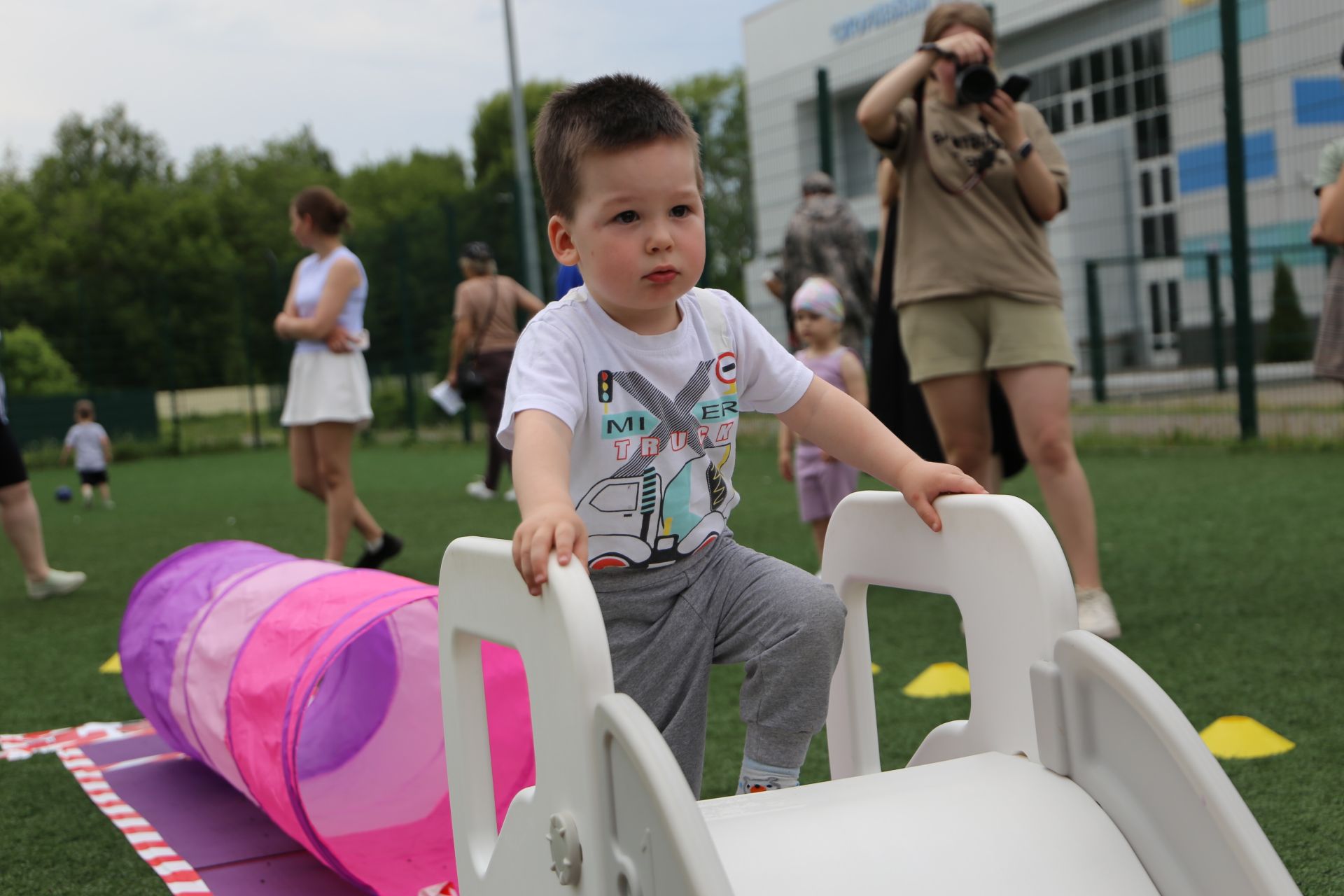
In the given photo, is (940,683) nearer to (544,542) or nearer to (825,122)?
(544,542)

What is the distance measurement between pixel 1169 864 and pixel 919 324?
92.8 inches

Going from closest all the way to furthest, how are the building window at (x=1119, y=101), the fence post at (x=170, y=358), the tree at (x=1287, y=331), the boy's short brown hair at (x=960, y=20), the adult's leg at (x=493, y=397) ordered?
the boy's short brown hair at (x=960, y=20), the adult's leg at (x=493, y=397), the tree at (x=1287, y=331), the building window at (x=1119, y=101), the fence post at (x=170, y=358)

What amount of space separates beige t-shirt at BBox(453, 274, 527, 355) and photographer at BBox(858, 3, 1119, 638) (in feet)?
16.1

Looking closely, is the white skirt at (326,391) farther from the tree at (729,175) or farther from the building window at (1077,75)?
the building window at (1077,75)

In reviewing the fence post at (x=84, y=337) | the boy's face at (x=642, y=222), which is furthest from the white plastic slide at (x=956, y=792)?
the fence post at (x=84, y=337)

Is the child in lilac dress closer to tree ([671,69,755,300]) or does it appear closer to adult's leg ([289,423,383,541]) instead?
adult's leg ([289,423,383,541])

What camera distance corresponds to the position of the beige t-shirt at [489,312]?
8164 millimetres

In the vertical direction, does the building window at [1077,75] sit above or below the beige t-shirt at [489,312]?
above

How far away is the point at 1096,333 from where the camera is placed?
36.4 ft

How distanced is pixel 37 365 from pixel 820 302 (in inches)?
767

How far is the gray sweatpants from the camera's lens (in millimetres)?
1609

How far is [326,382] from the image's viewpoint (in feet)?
15.9

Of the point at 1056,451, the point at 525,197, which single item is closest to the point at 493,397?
the point at 1056,451

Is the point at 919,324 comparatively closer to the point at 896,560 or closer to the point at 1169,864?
the point at 896,560
